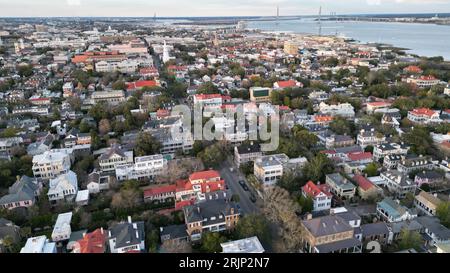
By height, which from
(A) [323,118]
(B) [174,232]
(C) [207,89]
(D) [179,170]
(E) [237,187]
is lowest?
(E) [237,187]

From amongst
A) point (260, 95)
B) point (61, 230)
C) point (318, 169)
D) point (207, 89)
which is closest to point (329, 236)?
point (318, 169)

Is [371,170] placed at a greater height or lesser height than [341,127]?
lesser

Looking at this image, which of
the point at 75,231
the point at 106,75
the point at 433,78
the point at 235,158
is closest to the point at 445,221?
the point at 235,158

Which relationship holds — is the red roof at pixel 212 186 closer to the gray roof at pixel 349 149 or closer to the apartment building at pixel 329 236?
the apartment building at pixel 329 236

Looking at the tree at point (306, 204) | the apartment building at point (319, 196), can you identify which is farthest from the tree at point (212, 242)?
the apartment building at point (319, 196)

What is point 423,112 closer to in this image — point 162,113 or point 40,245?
point 162,113

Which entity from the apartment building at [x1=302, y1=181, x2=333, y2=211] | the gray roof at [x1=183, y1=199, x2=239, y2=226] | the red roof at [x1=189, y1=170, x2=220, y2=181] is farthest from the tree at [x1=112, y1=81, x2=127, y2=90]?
the apartment building at [x1=302, y1=181, x2=333, y2=211]

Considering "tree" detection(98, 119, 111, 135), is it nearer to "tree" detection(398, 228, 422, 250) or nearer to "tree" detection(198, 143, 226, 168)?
"tree" detection(198, 143, 226, 168)
